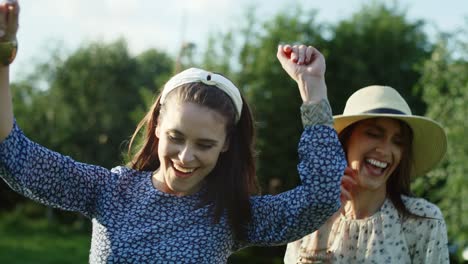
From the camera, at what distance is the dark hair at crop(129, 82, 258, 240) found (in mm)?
2295

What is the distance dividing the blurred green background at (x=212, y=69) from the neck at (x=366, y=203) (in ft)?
34.1

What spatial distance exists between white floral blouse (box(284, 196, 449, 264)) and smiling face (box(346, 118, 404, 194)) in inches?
6.3

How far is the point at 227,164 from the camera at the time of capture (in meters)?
2.41

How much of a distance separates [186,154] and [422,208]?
1.35 m

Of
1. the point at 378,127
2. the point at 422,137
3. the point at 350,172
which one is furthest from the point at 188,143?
the point at 422,137

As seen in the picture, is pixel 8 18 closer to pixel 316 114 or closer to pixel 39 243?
pixel 316 114

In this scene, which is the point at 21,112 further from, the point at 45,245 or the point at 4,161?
the point at 4,161

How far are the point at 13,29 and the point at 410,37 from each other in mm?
19852

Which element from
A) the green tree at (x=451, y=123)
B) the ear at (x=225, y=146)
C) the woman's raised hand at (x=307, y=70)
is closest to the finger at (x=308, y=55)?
the woman's raised hand at (x=307, y=70)

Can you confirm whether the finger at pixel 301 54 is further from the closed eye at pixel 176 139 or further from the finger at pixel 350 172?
the finger at pixel 350 172

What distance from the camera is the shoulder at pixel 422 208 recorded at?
3.07 metres

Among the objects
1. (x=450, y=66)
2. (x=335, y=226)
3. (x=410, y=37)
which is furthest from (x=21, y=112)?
(x=335, y=226)

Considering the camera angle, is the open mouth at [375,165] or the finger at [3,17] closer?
the finger at [3,17]

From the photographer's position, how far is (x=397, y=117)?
10.3 ft
